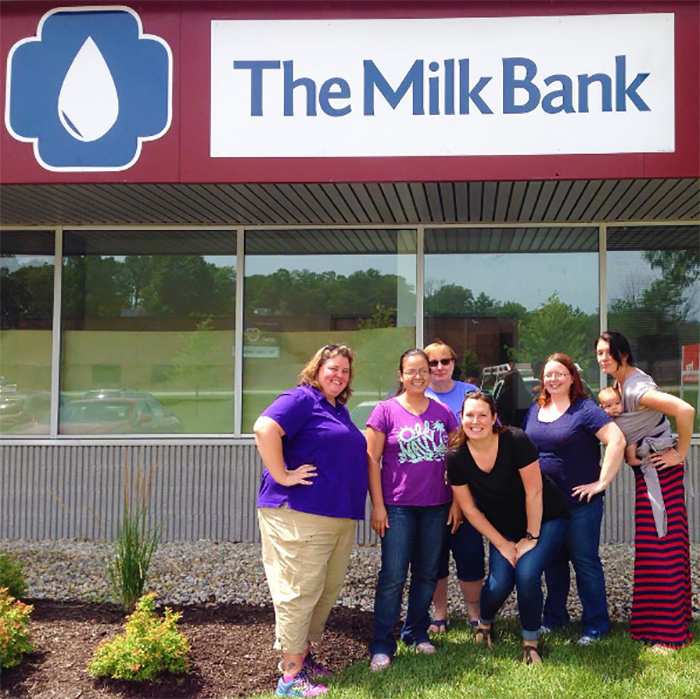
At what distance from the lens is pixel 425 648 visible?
4.04m

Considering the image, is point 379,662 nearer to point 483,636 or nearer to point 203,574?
point 483,636

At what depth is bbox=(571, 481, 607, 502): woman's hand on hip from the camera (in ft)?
12.9

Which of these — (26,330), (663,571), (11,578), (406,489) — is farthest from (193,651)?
(26,330)

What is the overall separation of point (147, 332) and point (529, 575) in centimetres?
436

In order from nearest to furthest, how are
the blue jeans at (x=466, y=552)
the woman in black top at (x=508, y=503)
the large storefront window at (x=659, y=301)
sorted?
the woman in black top at (x=508, y=503), the blue jeans at (x=466, y=552), the large storefront window at (x=659, y=301)

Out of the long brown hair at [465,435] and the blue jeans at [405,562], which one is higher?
the long brown hair at [465,435]

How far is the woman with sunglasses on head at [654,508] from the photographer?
4098mm

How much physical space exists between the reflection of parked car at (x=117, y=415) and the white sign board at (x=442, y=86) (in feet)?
9.20

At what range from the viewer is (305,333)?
6895mm

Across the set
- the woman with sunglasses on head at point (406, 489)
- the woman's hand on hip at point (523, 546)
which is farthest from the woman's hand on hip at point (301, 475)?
the woman's hand on hip at point (523, 546)

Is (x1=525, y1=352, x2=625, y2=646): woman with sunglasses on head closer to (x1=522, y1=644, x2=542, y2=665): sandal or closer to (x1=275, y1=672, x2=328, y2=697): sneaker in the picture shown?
(x1=522, y1=644, x2=542, y2=665): sandal

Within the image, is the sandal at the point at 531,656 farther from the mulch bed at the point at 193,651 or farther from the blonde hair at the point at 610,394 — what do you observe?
the blonde hair at the point at 610,394

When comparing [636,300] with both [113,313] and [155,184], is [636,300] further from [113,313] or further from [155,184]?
[113,313]

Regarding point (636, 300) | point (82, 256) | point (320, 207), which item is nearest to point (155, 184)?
point (320, 207)
